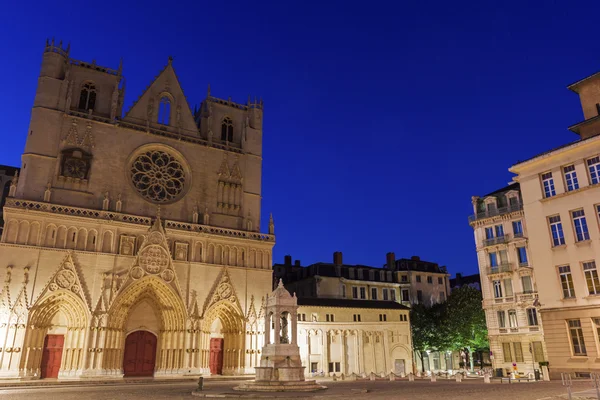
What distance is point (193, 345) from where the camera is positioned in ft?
117

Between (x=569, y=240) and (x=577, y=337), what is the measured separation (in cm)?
498

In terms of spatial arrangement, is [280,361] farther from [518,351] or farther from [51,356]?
[518,351]

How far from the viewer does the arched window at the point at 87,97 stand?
3934 centimetres

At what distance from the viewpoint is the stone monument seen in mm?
21719

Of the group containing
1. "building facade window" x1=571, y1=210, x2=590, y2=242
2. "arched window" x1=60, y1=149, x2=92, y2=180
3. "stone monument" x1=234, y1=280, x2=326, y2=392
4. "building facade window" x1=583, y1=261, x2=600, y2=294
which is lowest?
"stone monument" x1=234, y1=280, x2=326, y2=392

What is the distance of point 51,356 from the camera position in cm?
3272

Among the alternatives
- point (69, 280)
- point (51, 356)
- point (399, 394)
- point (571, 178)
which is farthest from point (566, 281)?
point (51, 356)

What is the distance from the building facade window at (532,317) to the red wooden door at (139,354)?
30239mm

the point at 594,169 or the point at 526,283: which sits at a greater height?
the point at 594,169

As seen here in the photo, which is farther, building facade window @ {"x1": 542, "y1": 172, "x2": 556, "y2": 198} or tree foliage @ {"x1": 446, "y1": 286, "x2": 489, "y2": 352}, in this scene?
tree foliage @ {"x1": 446, "y1": 286, "x2": 489, "y2": 352}

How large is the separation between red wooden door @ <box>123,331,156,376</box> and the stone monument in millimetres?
14093

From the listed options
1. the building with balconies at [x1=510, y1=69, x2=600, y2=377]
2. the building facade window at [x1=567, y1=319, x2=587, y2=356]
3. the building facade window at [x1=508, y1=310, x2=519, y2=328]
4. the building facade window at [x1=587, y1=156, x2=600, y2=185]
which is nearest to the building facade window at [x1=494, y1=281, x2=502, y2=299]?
the building facade window at [x1=508, y1=310, x2=519, y2=328]

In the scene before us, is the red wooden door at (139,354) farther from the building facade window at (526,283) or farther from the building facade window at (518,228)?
the building facade window at (518,228)

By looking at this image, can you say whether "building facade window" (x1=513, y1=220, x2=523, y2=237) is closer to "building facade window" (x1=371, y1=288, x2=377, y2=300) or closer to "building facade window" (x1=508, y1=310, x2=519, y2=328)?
"building facade window" (x1=508, y1=310, x2=519, y2=328)
